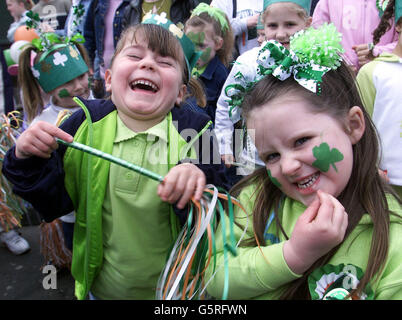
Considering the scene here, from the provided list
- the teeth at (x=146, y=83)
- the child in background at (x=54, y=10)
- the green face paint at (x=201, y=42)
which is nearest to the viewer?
the teeth at (x=146, y=83)

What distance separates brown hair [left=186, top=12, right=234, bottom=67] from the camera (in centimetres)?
317

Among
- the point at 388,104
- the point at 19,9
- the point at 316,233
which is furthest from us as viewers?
the point at 19,9

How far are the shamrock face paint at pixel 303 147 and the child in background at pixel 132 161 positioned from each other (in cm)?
33

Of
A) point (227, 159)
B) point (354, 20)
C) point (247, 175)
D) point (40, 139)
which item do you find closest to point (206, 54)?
point (227, 159)

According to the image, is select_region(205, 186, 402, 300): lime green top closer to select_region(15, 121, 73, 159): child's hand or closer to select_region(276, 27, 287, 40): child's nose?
select_region(15, 121, 73, 159): child's hand

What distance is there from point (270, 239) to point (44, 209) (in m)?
0.83

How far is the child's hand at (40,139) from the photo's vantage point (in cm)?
120

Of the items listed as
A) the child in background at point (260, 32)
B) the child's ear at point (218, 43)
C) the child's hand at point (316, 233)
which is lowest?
the child's hand at point (316, 233)

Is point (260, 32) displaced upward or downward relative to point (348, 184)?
upward

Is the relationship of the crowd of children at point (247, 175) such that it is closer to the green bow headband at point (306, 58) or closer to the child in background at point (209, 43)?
the green bow headband at point (306, 58)

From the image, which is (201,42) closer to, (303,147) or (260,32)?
(260,32)

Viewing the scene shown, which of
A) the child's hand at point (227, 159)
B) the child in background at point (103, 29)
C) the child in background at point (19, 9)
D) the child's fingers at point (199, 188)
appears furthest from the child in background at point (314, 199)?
the child in background at point (19, 9)

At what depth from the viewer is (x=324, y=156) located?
1.12 meters

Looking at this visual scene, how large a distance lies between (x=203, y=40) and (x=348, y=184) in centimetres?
230
